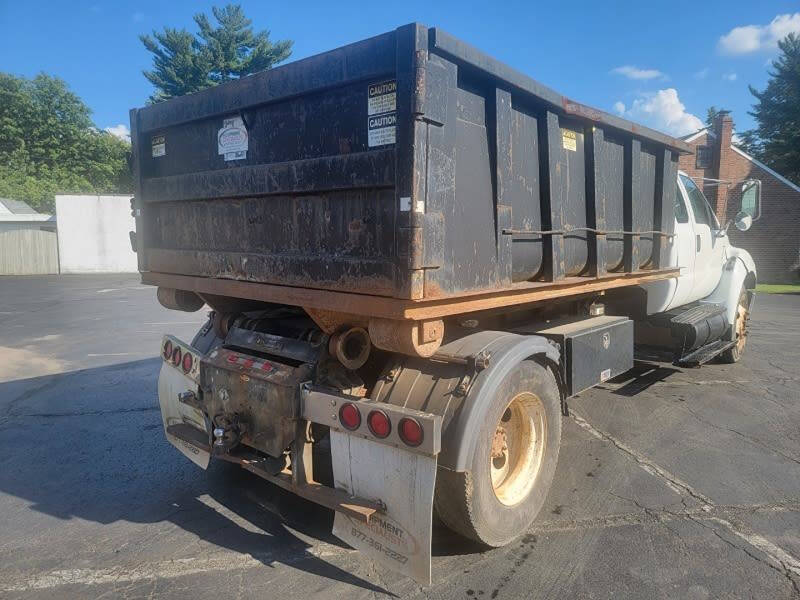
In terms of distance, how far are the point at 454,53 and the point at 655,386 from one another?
5207 mm

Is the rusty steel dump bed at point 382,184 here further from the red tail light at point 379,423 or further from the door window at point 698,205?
the door window at point 698,205

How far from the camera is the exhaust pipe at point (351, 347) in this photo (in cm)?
303

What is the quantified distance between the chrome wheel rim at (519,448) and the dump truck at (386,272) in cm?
1

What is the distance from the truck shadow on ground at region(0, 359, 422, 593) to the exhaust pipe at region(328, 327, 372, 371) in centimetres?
108

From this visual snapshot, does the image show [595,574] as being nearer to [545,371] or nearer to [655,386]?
[545,371]

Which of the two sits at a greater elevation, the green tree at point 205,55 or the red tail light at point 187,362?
the green tree at point 205,55

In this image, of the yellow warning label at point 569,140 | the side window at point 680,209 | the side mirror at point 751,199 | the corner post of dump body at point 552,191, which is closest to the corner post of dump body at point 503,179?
the corner post of dump body at point 552,191

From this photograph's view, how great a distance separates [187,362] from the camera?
12.1ft

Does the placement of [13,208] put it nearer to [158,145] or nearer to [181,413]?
[158,145]

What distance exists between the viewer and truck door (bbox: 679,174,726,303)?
627cm

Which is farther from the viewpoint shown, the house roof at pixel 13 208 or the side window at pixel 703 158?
the house roof at pixel 13 208

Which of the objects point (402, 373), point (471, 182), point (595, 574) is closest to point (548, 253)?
point (471, 182)

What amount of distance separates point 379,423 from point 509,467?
3.82ft

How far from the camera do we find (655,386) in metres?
6.45
